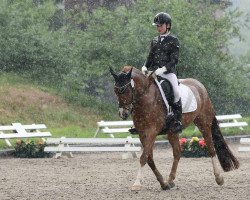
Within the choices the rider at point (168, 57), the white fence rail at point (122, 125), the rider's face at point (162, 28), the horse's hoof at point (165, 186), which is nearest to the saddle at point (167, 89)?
the rider at point (168, 57)

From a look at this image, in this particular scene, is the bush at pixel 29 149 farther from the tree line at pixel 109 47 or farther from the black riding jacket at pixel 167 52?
the tree line at pixel 109 47

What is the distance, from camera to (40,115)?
96.3 ft

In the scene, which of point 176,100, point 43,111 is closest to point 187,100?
point 176,100

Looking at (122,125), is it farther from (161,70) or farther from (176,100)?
(161,70)

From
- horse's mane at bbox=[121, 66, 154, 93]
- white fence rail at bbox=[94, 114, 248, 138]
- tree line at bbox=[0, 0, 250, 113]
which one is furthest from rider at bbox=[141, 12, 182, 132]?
tree line at bbox=[0, 0, 250, 113]

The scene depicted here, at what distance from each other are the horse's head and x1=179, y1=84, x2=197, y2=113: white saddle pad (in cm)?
163

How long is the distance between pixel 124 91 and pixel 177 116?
1511mm

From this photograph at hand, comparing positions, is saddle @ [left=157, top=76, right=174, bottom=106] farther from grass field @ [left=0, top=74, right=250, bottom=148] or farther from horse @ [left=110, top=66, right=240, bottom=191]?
grass field @ [left=0, top=74, right=250, bottom=148]

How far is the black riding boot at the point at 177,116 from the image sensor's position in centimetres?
1291

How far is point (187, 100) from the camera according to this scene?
13445 millimetres

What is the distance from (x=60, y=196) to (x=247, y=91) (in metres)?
25.8

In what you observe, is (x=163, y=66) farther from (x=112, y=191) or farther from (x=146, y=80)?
(x=112, y=191)

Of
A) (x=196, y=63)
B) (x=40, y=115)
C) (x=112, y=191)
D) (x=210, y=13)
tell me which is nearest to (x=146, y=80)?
(x=112, y=191)

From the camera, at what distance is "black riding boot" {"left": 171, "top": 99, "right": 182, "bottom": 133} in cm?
1291
